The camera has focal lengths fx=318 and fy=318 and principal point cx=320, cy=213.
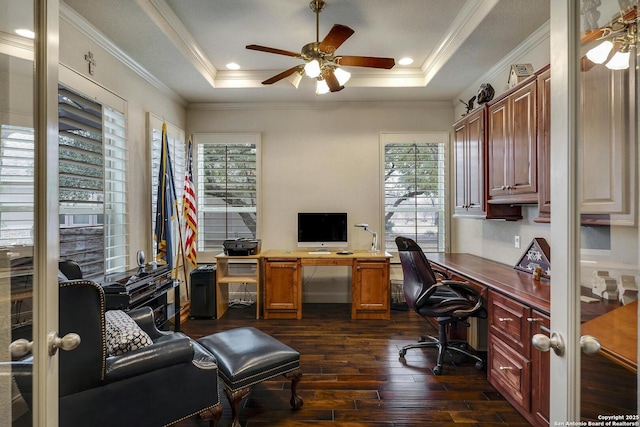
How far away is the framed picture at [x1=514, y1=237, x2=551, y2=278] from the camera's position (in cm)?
246

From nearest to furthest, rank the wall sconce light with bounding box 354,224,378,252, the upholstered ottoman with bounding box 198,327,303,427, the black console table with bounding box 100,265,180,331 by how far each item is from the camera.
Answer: the upholstered ottoman with bounding box 198,327,303,427 < the black console table with bounding box 100,265,180,331 < the wall sconce light with bounding box 354,224,378,252

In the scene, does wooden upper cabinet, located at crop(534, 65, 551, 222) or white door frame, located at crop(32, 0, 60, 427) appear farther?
wooden upper cabinet, located at crop(534, 65, 551, 222)

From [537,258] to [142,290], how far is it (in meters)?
Result: 3.28

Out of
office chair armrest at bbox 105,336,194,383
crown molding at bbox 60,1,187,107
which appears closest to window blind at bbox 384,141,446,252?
crown molding at bbox 60,1,187,107

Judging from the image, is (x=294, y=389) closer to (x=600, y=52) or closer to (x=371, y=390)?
(x=371, y=390)

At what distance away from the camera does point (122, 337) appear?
1.67m

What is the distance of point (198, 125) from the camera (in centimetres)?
468

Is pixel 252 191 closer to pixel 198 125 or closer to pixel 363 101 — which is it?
pixel 198 125

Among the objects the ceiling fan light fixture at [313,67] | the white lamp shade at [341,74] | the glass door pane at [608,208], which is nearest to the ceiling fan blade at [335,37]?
the ceiling fan light fixture at [313,67]

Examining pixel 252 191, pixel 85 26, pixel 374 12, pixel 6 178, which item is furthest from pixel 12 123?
pixel 252 191

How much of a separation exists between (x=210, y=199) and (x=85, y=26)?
2.50 m

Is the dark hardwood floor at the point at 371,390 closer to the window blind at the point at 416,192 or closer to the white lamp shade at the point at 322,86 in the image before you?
the window blind at the point at 416,192

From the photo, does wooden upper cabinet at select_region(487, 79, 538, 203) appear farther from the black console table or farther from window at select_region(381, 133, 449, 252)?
the black console table

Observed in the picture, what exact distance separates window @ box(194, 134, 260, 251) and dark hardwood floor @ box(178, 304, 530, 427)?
159 centimetres
